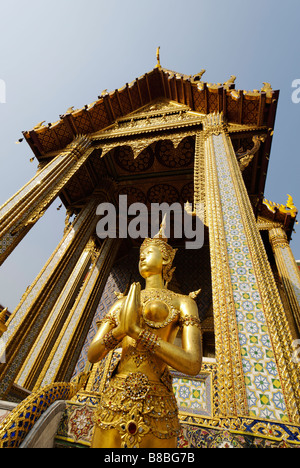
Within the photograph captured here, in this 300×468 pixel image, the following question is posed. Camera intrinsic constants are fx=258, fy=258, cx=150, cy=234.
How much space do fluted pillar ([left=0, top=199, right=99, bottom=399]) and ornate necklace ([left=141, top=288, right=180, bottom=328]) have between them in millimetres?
3517

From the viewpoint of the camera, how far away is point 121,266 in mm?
8305

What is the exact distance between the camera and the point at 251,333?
2.08 m

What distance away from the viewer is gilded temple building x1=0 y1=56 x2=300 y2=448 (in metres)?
1.71

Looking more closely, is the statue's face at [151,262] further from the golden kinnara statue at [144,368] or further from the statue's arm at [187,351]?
the statue's arm at [187,351]

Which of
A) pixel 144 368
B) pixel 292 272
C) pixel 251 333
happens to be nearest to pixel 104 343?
pixel 144 368

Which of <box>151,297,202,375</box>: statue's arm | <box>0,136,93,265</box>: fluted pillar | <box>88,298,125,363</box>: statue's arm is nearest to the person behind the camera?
<box>151,297,202,375</box>: statue's arm

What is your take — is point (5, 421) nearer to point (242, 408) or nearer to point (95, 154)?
point (242, 408)

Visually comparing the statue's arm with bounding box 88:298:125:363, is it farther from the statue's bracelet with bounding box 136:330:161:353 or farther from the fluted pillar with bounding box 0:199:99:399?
the fluted pillar with bounding box 0:199:99:399

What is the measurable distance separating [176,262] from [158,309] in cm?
623

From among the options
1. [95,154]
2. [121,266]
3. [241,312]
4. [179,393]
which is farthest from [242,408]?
[121,266]

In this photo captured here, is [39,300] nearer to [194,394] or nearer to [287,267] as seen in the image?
[194,394]

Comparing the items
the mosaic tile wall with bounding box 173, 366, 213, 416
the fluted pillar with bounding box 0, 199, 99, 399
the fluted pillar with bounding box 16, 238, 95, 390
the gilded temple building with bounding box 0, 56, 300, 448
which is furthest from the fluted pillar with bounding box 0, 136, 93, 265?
the mosaic tile wall with bounding box 173, 366, 213, 416

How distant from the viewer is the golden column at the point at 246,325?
1.77 metres

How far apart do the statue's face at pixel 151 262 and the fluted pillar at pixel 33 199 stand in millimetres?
2689
